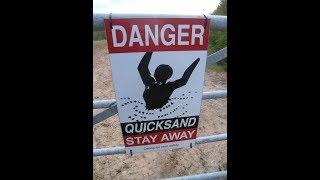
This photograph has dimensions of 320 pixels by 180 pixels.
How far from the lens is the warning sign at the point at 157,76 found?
5.51ft

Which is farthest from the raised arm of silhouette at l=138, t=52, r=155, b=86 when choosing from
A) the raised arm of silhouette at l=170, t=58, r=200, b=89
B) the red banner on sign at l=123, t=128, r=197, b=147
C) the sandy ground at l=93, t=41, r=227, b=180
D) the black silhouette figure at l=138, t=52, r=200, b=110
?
the sandy ground at l=93, t=41, r=227, b=180

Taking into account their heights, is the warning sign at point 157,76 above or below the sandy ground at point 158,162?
above

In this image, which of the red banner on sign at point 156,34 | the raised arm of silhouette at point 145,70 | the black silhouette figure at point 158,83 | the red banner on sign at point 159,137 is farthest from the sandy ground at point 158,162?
the red banner on sign at point 156,34

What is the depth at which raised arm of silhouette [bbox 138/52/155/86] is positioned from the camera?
5.70 feet


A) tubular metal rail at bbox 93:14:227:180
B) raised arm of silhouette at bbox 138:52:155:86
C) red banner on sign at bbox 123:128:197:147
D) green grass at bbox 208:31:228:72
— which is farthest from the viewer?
green grass at bbox 208:31:228:72

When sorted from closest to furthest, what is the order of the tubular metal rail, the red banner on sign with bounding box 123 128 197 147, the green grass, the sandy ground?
the tubular metal rail → the red banner on sign with bounding box 123 128 197 147 → the sandy ground → the green grass

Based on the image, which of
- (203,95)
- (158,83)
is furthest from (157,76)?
(203,95)

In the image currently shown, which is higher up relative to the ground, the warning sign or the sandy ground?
the warning sign

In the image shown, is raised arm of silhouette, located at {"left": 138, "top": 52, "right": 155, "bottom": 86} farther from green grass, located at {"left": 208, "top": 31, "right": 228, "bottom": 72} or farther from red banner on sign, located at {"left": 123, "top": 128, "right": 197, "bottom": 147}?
green grass, located at {"left": 208, "top": 31, "right": 228, "bottom": 72}

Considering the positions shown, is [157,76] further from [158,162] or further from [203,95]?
[158,162]

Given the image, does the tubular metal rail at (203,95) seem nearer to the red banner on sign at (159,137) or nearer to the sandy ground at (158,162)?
the red banner on sign at (159,137)
